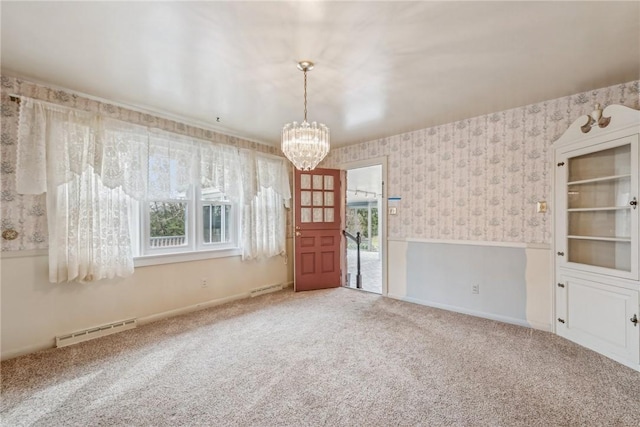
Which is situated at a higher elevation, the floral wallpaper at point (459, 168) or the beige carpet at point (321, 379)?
the floral wallpaper at point (459, 168)

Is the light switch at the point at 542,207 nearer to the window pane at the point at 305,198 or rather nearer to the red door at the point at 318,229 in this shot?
the red door at the point at 318,229

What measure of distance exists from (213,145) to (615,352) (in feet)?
15.1

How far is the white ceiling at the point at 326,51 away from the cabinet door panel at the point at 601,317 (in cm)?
188

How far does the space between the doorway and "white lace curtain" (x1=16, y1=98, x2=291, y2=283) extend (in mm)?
2666

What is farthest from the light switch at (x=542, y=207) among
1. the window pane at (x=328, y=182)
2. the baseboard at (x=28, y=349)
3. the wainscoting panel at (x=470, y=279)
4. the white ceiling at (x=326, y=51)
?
the baseboard at (x=28, y=349)

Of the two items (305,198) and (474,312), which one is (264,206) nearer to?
(305,198)

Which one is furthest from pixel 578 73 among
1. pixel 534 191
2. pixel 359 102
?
pixel 359 102

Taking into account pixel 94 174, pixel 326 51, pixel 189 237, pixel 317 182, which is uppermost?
pixel 326 51

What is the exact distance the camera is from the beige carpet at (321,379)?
1775mm

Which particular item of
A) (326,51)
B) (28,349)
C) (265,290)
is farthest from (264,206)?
(28,349)

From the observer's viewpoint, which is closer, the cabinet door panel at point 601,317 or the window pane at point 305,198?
the cabinet door panel at point 601,317

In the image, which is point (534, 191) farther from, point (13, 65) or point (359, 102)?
point (13, 65)

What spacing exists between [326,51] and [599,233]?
3.00 meters

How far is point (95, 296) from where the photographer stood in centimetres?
291
